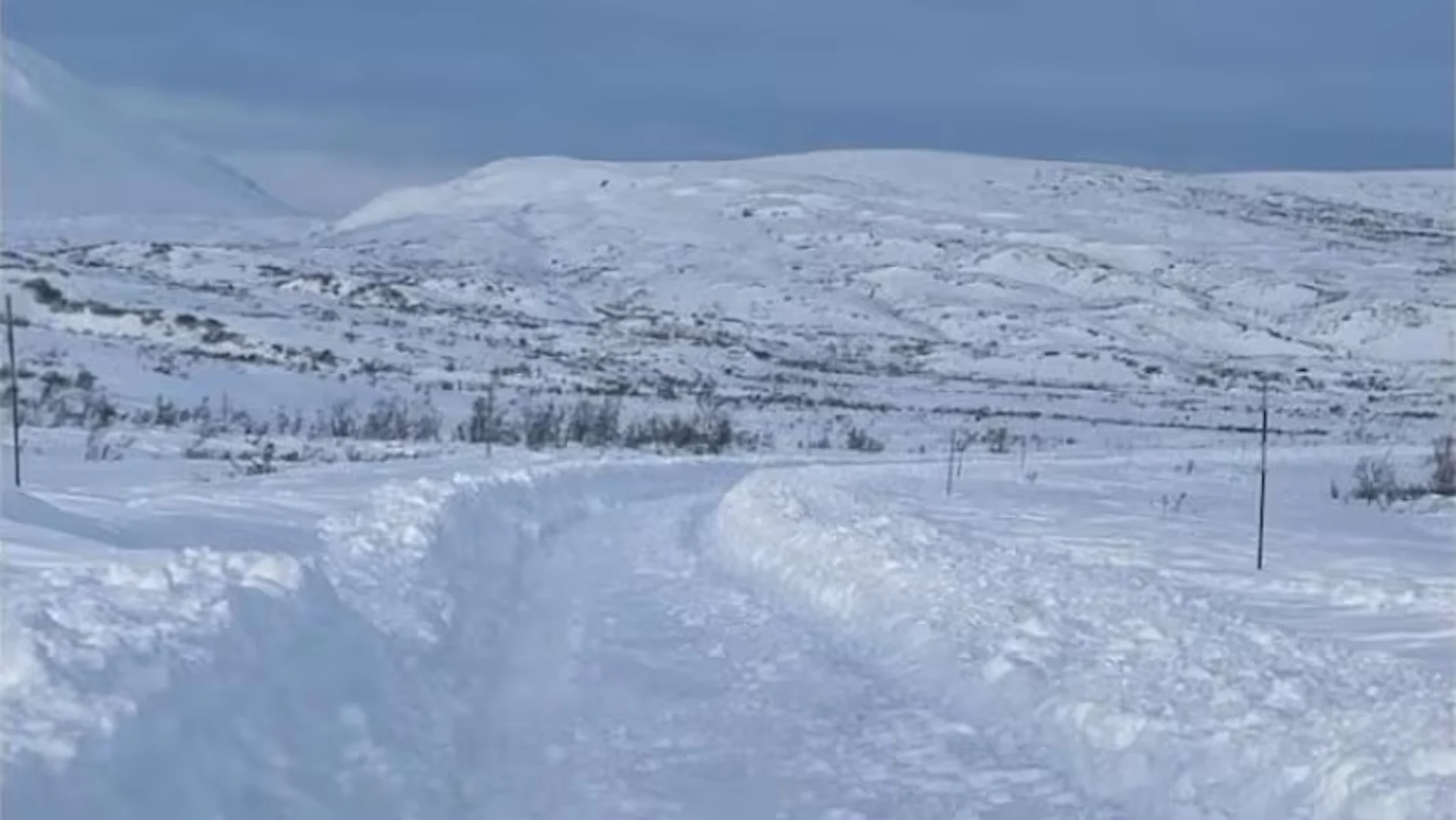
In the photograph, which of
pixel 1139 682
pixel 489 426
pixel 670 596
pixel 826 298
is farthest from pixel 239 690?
pixel 826 298

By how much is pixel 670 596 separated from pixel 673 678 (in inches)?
137

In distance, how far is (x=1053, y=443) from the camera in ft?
141

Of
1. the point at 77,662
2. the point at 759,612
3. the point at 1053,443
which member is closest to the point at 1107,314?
the point at 1053,443

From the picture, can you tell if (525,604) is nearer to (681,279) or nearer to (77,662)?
(77,662)

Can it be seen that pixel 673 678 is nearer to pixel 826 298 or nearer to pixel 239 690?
pixel 239 690

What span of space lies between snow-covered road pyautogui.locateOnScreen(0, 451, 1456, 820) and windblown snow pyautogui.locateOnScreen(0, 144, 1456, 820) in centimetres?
3

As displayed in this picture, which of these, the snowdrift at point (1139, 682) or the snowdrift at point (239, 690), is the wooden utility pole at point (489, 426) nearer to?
the snowdrift at point (1139, 682)

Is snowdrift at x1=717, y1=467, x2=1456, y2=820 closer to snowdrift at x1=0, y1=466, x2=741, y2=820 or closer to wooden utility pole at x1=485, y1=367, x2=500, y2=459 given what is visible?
snowdrift at x1=0, y1=466, x2=741, y2=820

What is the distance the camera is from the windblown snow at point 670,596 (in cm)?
749

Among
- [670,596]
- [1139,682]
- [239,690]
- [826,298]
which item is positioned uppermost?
[826,298]

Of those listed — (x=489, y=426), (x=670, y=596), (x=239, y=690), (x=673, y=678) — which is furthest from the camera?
(x=489, y=426)

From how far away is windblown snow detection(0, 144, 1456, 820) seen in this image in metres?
7.49

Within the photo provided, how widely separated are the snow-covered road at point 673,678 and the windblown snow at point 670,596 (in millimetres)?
31

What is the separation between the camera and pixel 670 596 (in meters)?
13.8
